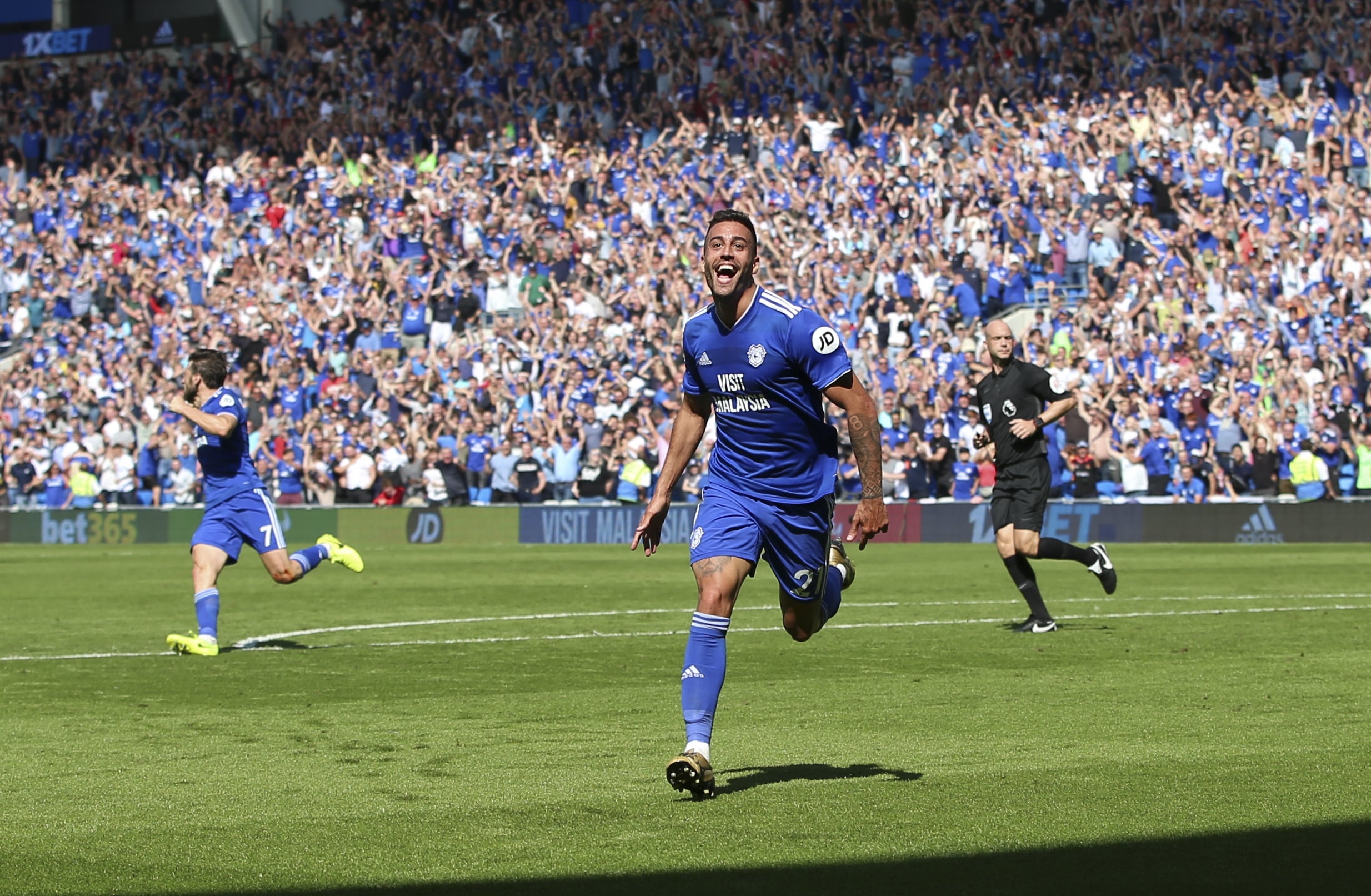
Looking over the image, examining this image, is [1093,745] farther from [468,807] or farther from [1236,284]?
[1236,284]

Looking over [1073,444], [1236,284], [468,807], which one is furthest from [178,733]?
[1236,284]

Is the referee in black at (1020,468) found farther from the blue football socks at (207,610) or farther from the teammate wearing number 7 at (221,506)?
→ the blue football socks at (207,610)

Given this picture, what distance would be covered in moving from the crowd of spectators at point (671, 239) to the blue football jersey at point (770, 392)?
20.5m

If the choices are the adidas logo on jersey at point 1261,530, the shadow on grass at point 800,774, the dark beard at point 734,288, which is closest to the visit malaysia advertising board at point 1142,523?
the adidas logo on jersey at point 1261,530

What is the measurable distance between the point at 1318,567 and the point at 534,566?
1001cm

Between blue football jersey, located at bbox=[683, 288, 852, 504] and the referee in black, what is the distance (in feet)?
21.1

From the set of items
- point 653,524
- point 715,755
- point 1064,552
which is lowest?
point 715,755

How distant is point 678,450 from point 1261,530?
71.0 feet

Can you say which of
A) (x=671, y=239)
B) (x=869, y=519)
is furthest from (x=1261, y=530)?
(x=869, y=519)

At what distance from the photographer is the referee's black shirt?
45.7ft

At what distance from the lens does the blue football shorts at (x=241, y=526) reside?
13414 mm

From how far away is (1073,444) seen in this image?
93.9ft

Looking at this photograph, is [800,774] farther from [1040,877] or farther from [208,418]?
[208,418]

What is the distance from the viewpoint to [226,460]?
13438 millimetres
